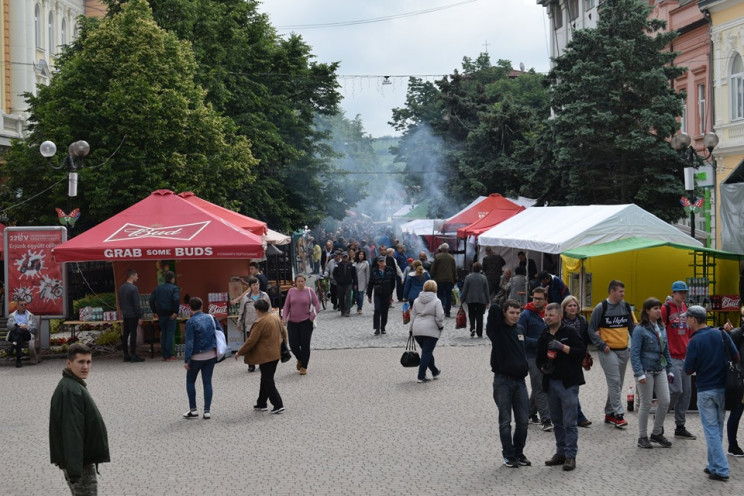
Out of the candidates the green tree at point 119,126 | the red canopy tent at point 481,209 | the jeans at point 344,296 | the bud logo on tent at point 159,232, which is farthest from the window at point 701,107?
the bud logo on tent at point 159,232

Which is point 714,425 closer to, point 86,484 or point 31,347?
point 86,484

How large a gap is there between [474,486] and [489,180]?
39.4m

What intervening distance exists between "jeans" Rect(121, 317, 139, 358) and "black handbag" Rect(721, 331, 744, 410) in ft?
43.4

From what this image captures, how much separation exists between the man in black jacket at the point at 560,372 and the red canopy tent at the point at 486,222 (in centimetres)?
2361

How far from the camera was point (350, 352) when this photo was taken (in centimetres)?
2183

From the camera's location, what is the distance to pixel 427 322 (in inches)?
659

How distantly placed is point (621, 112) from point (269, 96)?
15.7m

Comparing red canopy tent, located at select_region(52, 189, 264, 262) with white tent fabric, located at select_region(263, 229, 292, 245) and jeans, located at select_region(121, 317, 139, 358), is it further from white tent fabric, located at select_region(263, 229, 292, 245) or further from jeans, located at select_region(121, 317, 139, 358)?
white tent fabric, located at select_region(263, 229, 292, 245)

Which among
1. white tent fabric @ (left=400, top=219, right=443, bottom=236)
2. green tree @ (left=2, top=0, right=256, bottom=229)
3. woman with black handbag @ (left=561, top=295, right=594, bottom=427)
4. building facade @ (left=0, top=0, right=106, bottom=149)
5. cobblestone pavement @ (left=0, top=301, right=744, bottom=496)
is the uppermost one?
building facade @ (left=0, top=0, right=106, bottom=149)

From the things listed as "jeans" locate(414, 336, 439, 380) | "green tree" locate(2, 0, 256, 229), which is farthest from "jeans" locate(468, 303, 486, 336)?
"green tree" locate(2, 0, 256, 229)

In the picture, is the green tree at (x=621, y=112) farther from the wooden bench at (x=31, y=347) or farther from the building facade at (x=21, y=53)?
the building facade at (x=21, y=53)

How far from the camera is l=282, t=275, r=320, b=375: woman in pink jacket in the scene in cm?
1808

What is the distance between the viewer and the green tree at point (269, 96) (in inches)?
1555

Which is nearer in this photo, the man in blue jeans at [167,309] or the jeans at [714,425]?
the jeans at [714,425]
